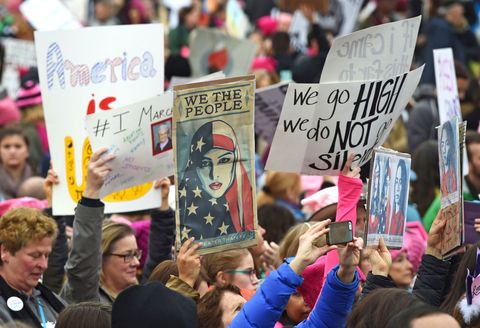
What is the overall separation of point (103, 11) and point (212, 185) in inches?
588

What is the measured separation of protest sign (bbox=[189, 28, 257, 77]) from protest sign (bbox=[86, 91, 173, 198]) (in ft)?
22.4

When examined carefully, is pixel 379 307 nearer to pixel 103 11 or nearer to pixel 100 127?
pixel 100 127

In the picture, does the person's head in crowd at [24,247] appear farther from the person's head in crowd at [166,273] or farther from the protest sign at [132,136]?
the person's head in crowd at [166,273]

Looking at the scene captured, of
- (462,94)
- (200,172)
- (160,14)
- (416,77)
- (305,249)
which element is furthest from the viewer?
(160,14)

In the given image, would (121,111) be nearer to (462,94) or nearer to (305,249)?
(305,249)

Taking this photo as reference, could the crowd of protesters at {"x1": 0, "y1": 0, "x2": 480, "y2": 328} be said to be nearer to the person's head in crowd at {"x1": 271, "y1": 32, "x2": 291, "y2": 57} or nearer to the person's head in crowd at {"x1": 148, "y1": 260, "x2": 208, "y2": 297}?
the person's head in crowd at {"x1": 148, "y1": 260, "x2": 208, "y2": 297}

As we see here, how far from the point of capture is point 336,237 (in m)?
A: 5.44

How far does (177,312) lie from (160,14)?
18358 millimetres

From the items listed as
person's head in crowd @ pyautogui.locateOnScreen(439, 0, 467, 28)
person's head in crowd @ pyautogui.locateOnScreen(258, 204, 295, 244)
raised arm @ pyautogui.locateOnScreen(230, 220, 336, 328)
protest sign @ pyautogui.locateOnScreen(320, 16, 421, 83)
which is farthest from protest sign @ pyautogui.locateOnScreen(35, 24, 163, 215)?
person's head in crowd @ pyautogui.locateOnScreen(439, 0, 467, 28)

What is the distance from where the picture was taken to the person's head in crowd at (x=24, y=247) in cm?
645

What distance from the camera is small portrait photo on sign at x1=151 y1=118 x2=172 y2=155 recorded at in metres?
6.89

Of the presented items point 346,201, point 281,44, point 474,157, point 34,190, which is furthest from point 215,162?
point 281,44

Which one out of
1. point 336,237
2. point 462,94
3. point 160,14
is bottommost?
point 160,14

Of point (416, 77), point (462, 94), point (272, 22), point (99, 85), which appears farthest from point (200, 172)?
point (272, 22)
